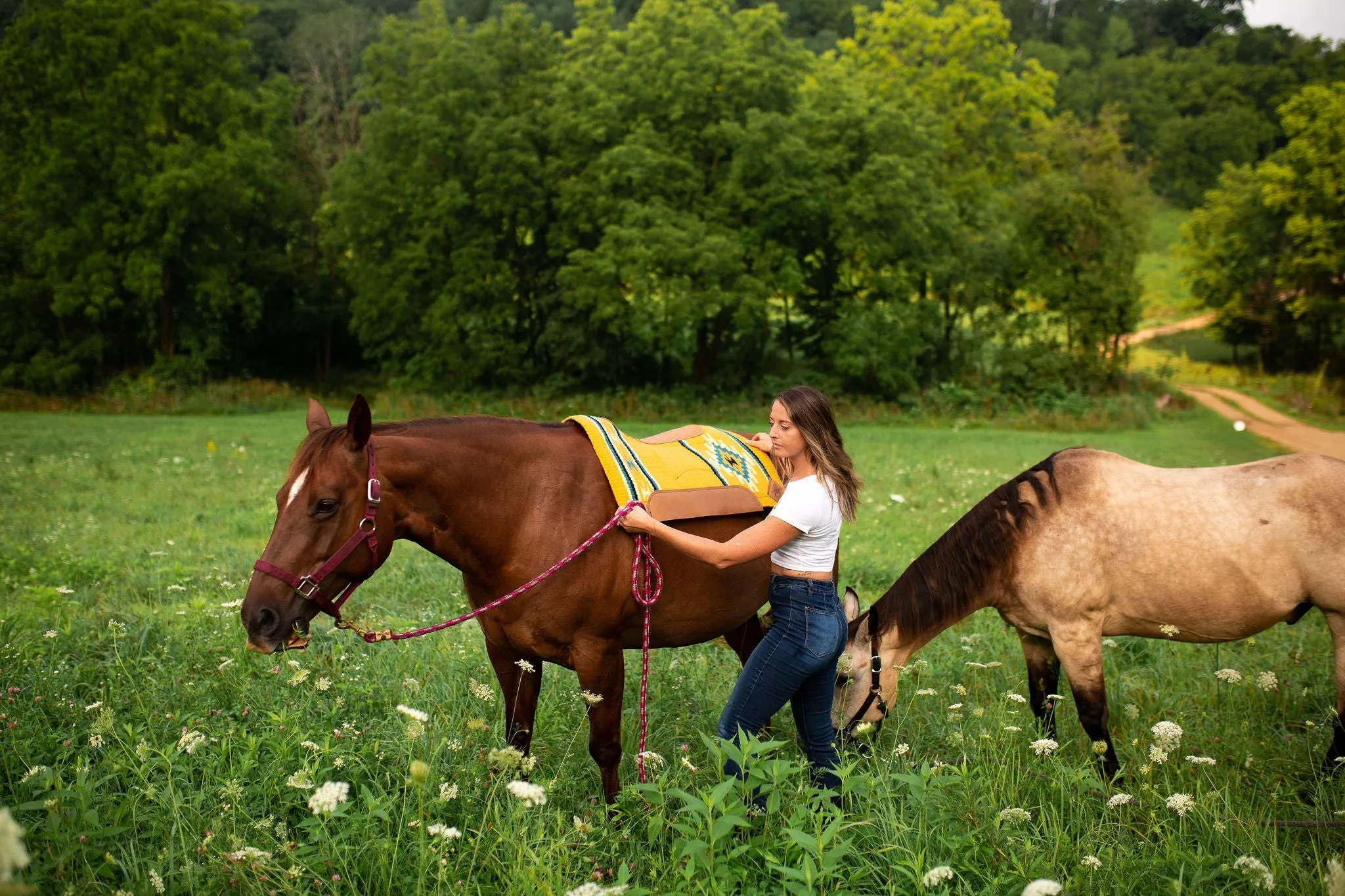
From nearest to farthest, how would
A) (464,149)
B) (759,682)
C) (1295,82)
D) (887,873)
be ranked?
(887,873), (759,682), (464,149), (1295,82)

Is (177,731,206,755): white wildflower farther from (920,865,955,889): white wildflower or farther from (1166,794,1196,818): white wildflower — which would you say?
(1166,794,1196,818): white wildflower

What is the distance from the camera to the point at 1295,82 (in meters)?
59.2

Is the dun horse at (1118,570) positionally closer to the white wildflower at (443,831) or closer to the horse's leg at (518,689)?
the horse's leg at (518,689)

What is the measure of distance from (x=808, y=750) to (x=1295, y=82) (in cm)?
7439

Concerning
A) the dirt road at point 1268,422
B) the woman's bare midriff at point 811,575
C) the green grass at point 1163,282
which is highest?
the green grass at point 1163,282

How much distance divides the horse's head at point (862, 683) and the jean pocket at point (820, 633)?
32.1 inches

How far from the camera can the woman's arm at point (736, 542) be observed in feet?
11.5

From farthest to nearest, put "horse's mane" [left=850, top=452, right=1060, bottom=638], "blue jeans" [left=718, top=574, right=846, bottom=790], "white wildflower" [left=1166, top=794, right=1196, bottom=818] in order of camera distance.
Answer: "horse's mane" [left=850, top=452, right=1060, bottom=638] → "blue jeans" [left=718, top=574, right=846, bottom=790] → "white wildflower" [left=1166, top=794, right=1196, bottom=818]

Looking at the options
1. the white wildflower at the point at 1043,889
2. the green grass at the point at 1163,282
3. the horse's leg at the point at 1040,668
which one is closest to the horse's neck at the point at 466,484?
the white wildflower at the point at 1043,889

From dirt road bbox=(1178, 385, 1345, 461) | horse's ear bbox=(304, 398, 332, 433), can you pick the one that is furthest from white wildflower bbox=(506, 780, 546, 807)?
dirt road bbox=(1178, 385, 1345, 461)

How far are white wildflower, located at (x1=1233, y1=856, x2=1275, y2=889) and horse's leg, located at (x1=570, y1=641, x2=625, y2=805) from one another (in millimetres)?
2299

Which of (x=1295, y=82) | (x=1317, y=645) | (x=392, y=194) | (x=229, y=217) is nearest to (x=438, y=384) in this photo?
(x=392, y=194)

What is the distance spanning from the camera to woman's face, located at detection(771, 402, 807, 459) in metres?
3.61

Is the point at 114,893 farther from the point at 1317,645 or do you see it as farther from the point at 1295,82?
the point at 1295,82
